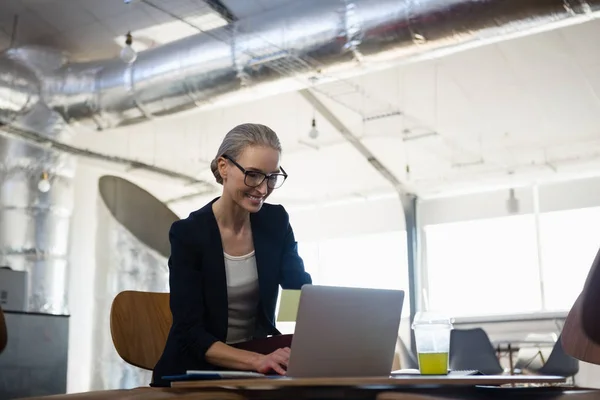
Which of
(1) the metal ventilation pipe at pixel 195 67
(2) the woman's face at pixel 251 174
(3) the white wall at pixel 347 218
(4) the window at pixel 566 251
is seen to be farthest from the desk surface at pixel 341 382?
(3) the white wall at pixel 347 218

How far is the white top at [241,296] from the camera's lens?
168 cm

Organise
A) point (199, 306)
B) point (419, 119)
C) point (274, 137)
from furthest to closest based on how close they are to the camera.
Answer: point (419, 119) < point (274, 137) < point (199, 306)

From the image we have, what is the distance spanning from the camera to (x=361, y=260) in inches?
382

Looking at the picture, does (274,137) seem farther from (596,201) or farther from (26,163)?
(596,201)

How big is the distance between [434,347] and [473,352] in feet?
15.8

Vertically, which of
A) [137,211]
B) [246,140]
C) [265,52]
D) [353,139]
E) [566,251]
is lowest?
[246,140]

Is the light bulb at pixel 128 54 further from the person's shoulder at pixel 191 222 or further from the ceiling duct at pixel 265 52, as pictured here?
the person's shoulder at pixel 191 222

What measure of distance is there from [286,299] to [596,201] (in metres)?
7.44

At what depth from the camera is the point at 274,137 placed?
1703 millimetres

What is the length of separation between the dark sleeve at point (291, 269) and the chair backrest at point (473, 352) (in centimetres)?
441

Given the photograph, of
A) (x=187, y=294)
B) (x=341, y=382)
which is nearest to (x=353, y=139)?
(x=187, y=294)

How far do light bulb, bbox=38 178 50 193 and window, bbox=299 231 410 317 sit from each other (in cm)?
473

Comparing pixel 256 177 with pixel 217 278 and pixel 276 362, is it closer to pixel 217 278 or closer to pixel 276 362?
pixel 217 278

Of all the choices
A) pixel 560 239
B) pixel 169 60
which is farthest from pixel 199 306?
pixel 560 239
